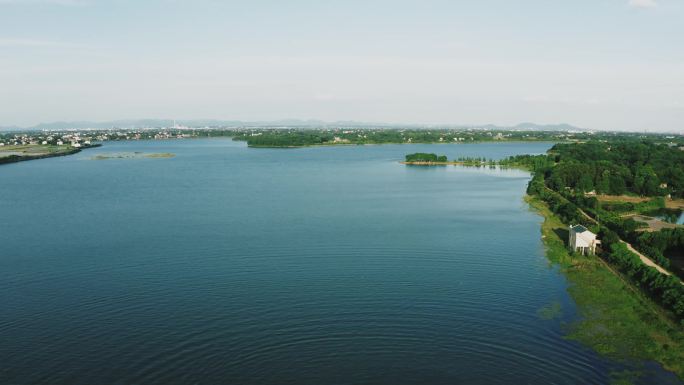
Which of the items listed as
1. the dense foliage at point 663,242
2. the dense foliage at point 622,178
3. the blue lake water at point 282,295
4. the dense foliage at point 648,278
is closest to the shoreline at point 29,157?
the blue lake water at point 282,295

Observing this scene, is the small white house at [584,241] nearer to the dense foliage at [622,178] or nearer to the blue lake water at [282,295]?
the blue lake water at [282,295]

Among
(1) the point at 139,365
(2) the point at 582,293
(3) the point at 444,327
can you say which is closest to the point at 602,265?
(2) the point at 582,293

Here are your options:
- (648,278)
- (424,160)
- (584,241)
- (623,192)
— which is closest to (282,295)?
(648,278)

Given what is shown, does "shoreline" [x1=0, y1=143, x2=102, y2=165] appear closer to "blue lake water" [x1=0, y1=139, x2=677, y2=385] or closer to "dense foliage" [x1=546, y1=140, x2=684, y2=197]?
"blue lake water" [x1=0, y1=139, x2=677, y2=385]

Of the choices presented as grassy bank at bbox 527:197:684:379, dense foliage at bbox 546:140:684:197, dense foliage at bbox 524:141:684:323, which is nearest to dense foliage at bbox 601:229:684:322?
dense foliage at bbox 524:141:684:323

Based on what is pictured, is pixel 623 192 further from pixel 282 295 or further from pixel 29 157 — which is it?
pixel 29 157

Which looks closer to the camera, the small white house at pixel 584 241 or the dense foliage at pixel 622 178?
the small white house at pixel 584 241
